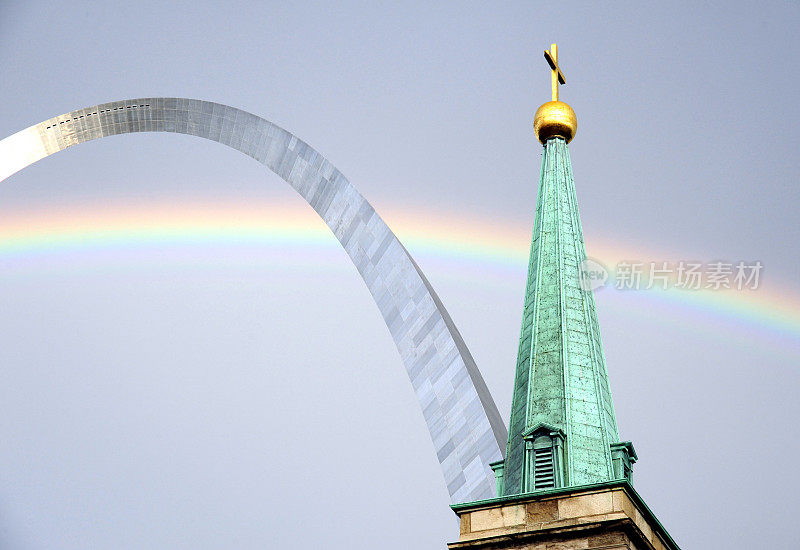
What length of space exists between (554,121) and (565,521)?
11044 millimetres

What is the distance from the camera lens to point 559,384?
26.8 metres

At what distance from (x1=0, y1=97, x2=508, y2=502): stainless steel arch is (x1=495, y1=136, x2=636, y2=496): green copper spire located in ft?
24.7

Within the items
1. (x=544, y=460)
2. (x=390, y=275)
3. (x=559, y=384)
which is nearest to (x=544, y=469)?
(x=544, y=460)

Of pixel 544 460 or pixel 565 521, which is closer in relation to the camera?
pixel 565 521

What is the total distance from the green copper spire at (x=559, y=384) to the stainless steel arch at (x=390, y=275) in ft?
24.7

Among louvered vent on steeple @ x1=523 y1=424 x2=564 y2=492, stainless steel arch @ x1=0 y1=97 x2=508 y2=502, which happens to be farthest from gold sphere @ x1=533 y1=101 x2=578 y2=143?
louvered vent on steeple @ x1=523 y1=424 x2=564 y2=492

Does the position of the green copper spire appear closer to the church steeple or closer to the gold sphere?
the church steeple

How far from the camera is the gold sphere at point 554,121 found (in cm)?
3162

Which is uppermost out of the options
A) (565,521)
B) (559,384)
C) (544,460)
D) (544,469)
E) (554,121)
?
(554,121)

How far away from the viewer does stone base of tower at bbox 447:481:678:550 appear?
2361 centimetres

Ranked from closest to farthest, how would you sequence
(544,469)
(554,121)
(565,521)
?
(565,521) < (544,469) < (554,121)

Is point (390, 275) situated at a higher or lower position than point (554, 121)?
higher

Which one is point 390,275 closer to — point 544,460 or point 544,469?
point 544,460

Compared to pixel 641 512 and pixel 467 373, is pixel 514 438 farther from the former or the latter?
pixel 467 373
